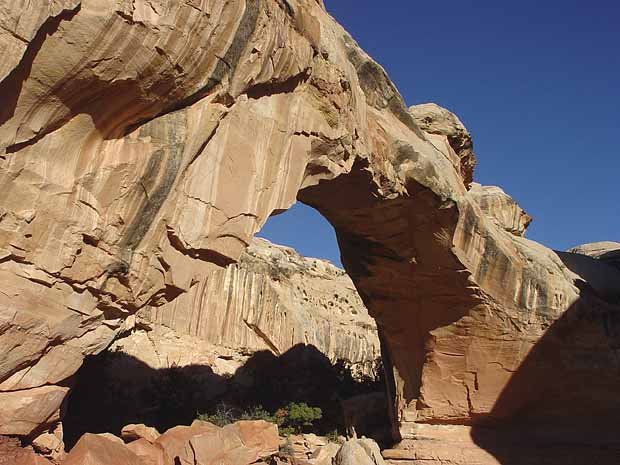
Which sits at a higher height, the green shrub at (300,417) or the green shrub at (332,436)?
the green shrub at (300,417)

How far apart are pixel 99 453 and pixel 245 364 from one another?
48.4ft

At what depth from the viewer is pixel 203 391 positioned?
20.0m

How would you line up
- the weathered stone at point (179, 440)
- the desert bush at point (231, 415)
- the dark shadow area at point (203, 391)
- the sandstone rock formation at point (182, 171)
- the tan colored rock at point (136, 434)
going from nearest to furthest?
the sandstone rock formation at point (182, 171), the weathered stone at point (179, 440), the tan colored rock at point (136, 434), the desert bush at point (231, 415), the dark shadow area at point (203, 391)

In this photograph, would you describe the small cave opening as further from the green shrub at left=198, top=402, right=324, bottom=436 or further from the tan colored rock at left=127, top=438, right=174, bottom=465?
the tan colored rock at left=127, top=438, right=174, bottom=465

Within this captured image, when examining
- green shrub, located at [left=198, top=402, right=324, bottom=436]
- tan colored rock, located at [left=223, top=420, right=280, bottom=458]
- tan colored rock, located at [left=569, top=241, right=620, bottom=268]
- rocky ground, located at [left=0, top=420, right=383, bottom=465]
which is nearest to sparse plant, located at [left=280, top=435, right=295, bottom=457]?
rocky ground, located at [left=0, top=420, right=383, bottom=465]

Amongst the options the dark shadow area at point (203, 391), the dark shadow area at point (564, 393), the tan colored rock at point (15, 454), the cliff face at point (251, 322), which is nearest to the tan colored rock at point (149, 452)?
the tan colored rock at point (15, 454)

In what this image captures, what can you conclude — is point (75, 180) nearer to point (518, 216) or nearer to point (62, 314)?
point (62, 314)

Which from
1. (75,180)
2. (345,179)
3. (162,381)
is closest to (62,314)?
(75,180)

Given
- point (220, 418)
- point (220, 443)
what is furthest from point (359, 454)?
point (220, 418)

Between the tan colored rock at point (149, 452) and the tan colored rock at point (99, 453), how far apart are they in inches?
16.9

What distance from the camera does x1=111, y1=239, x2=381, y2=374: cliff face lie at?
21.5 meters

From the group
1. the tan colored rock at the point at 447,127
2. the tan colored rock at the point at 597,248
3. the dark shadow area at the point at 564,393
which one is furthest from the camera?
the tan colored rock at the point at 597,248

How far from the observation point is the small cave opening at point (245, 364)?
55.6 ft

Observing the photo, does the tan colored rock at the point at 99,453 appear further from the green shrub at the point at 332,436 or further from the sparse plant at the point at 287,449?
the green shrub at the point at 332,436
